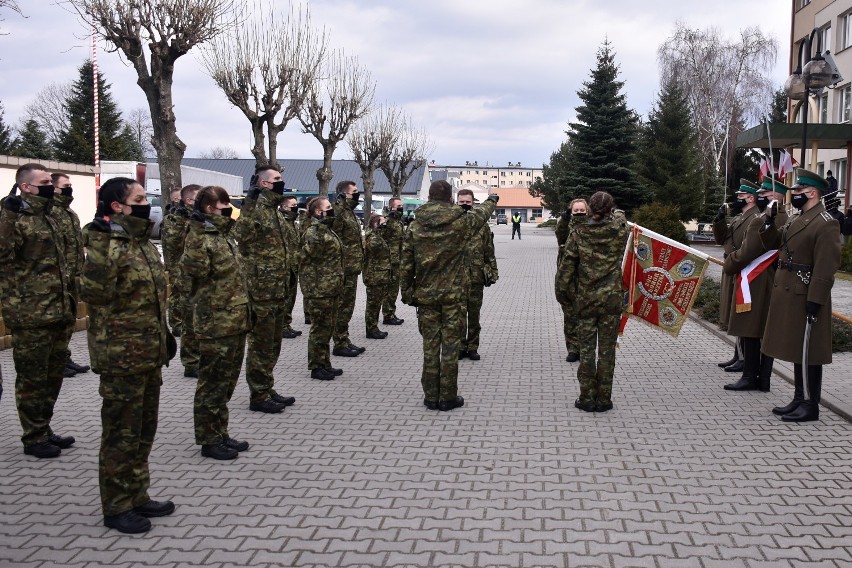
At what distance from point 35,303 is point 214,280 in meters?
1.40

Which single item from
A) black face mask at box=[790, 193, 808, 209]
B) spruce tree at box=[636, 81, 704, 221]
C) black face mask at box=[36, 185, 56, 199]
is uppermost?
spruce tree at box=[636, 81, 704, 221]

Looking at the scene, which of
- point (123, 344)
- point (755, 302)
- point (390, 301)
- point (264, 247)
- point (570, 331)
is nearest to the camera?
point (123, 344)

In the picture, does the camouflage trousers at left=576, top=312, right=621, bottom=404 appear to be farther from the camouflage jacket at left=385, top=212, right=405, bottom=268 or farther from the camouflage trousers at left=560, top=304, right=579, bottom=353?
the camouflage jacket at left=385, top=212, right=405, bottom=268

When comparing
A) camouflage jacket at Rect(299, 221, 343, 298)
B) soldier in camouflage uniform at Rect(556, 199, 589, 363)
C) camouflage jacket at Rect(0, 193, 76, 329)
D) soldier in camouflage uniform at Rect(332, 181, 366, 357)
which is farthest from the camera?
soldier in camouflage uniform at Rect(332, 181, 366, 357)

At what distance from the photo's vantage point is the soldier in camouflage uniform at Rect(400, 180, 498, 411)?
6605mm

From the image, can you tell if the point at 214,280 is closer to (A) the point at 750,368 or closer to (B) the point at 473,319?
(B) the point at 473,319


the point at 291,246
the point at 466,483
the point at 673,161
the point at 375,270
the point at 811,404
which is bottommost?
the point at 466,483

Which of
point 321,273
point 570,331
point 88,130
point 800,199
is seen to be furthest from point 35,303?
point 88,130

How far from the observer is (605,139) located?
108 feet

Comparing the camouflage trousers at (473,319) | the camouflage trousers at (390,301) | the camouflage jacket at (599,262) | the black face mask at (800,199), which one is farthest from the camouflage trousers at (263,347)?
the camouflage trousers at (390,301)

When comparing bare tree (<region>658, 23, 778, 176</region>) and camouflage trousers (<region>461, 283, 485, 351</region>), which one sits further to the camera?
bare tree (<region>658, 23, 778, 176</region>)

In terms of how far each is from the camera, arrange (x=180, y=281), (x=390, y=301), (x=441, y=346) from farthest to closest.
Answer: (x=390, y=301) → (x=180, y=281) → (x=441, y=346)

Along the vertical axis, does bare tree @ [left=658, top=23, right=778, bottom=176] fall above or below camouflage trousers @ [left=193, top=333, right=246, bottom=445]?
above

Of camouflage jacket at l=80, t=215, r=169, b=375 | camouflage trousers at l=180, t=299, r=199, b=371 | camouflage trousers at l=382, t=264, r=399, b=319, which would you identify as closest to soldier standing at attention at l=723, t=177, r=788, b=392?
camouflage jacket at l=80, t=215, r=169, b=375
